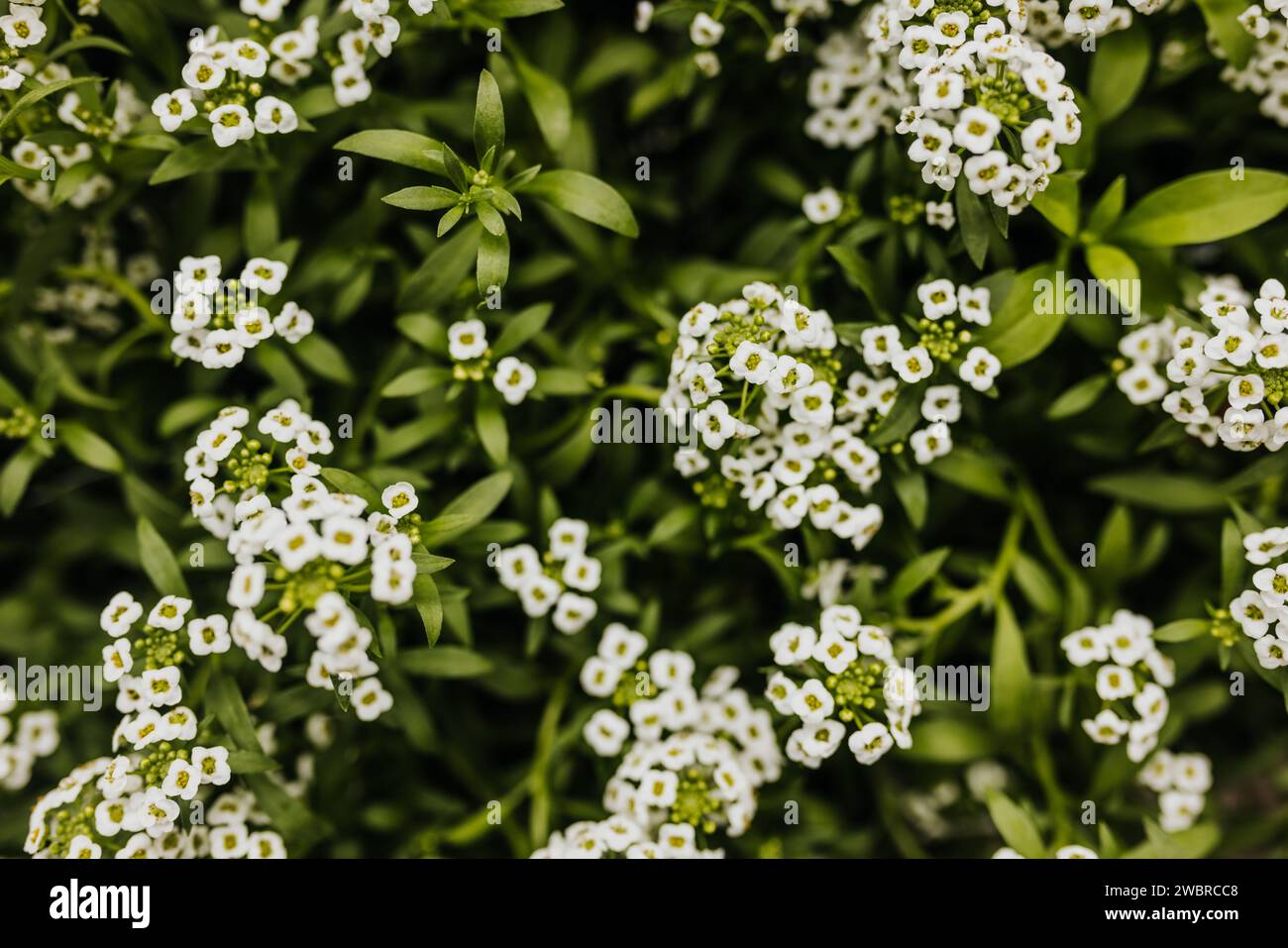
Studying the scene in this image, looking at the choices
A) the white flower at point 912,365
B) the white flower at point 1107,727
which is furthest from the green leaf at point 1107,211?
the white flower at point 1107,727

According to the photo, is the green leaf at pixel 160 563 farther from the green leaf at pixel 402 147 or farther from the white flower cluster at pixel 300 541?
the green leaf at pixel 402 147

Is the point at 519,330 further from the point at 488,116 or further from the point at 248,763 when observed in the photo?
the point at 248,763

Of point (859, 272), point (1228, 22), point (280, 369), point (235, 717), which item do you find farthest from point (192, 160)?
point (1228, 22)

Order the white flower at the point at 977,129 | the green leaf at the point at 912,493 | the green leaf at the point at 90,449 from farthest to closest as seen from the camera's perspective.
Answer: the green leaf at the point at 90,449
the green leaf at the point at 912,493
the white flower at the point at 977,129

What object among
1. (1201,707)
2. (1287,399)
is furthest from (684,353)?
(1201,707)
